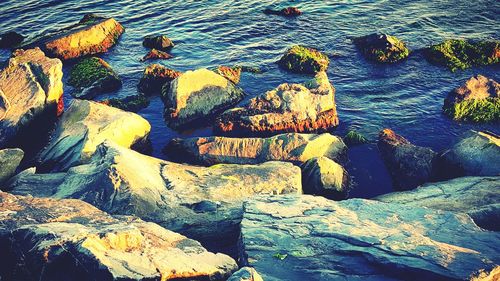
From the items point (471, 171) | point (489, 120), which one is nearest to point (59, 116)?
point (471, 171)

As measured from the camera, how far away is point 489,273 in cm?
1009

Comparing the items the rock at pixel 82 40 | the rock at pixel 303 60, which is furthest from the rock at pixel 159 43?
the rock at pixel 303 60

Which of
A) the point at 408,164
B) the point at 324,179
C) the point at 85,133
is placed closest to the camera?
the point at 324,179

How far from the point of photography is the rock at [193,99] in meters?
21.8

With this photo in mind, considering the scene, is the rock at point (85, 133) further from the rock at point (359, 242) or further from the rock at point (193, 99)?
the rock at point (359, 242)

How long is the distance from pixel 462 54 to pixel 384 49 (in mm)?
4238

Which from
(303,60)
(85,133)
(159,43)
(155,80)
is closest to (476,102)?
(303,60)

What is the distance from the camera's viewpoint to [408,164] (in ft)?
59.6

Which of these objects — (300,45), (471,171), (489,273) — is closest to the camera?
(489,273)

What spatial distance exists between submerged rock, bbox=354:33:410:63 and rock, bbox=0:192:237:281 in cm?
1931

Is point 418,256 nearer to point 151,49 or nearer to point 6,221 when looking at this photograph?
point 6,221

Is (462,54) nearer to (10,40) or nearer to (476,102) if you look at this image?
(476,102)

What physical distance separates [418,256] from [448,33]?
23.1m

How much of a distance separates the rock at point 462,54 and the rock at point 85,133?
54.8 ft
